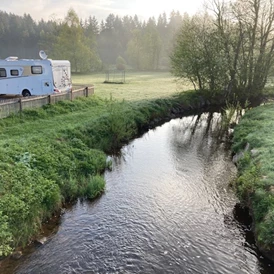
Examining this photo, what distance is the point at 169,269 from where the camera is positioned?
703 centimetres

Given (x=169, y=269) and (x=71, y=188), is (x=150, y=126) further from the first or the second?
(x=169, y=269)

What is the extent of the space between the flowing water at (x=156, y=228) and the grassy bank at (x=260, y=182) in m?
0.58

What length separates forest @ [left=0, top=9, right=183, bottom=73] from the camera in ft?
184

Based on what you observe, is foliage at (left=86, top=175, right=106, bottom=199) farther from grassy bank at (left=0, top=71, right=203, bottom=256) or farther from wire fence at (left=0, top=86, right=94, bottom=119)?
wire fence at (left=0, top=86, right=94, bottom=119)

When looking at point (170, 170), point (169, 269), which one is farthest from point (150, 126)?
point (169, 269)

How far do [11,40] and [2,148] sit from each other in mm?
100592

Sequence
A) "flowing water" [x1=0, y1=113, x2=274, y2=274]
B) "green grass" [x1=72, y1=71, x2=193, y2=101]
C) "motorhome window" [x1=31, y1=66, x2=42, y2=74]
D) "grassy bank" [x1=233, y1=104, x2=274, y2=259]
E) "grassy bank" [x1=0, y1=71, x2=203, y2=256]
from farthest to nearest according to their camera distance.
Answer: "green grass" [x1=72, y1=71, x2=193, y2=101]
"motorhome window" [x1=31, y1=66, x2=42, y2=74]
"grassy bank" [x1=0, y1=71, x2=203, y2=256]
"grassy bank" [x1=233, y1=104, x2=274, y2=259]
"flowing water" [x1=0, y1=113, x2=274, y2=274]

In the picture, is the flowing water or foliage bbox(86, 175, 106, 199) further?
foliage bbox(86, 175, 106, 199)

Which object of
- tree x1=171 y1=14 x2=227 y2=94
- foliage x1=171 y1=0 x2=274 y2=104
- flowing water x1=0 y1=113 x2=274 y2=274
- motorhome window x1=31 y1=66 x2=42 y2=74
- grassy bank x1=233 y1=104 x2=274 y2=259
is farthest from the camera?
tree x1=171 y1=14 x2=227 y2=94

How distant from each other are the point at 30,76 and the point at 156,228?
17183 millimetres

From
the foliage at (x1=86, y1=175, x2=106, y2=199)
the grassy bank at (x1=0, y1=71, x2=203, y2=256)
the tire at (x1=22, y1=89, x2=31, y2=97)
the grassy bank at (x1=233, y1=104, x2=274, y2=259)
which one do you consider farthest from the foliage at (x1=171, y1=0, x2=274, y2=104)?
the foliage at (x1=86, y1=175, x2=106, y2=199)

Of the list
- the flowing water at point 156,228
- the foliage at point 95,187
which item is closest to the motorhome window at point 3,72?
the flowing water at point 156,228

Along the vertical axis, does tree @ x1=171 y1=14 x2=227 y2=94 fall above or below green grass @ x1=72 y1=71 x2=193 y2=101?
above

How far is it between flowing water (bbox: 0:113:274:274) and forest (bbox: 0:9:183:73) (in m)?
48.5
